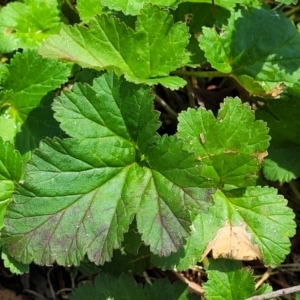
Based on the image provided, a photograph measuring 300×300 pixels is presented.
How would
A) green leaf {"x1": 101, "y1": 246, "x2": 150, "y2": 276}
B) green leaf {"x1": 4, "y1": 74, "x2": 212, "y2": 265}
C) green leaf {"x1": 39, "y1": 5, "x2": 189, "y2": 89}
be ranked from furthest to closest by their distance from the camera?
green leaf {"x1": 101, "y1": 246, "x2": 150, "y2": 276}
green leaf {"x1": 39, "y1": 5, "x2": 189, "y2": 89}
green leaf {"x1": 4, "y1": 74, "x2": 212, "y2": 265}

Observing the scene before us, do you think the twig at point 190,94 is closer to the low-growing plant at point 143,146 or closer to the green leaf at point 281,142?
the low-growing plant at point 143,146

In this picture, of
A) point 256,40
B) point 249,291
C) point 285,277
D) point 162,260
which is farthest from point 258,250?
point 256,40

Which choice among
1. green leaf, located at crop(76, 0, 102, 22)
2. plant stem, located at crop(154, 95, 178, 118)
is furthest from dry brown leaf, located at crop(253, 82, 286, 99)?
green leaf, located at crop(76, 0, 102, 22)

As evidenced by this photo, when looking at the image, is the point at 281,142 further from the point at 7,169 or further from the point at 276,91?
the point at 7,169

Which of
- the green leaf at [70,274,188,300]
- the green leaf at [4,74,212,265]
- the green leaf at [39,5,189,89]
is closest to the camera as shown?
the green leaf at [4,74,212,265]

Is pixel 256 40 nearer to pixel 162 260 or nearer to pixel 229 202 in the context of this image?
pixel 229 202

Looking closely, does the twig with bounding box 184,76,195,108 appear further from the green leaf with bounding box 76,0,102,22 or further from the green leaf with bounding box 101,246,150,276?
the green leaf with bounding box 101,246,150,276
